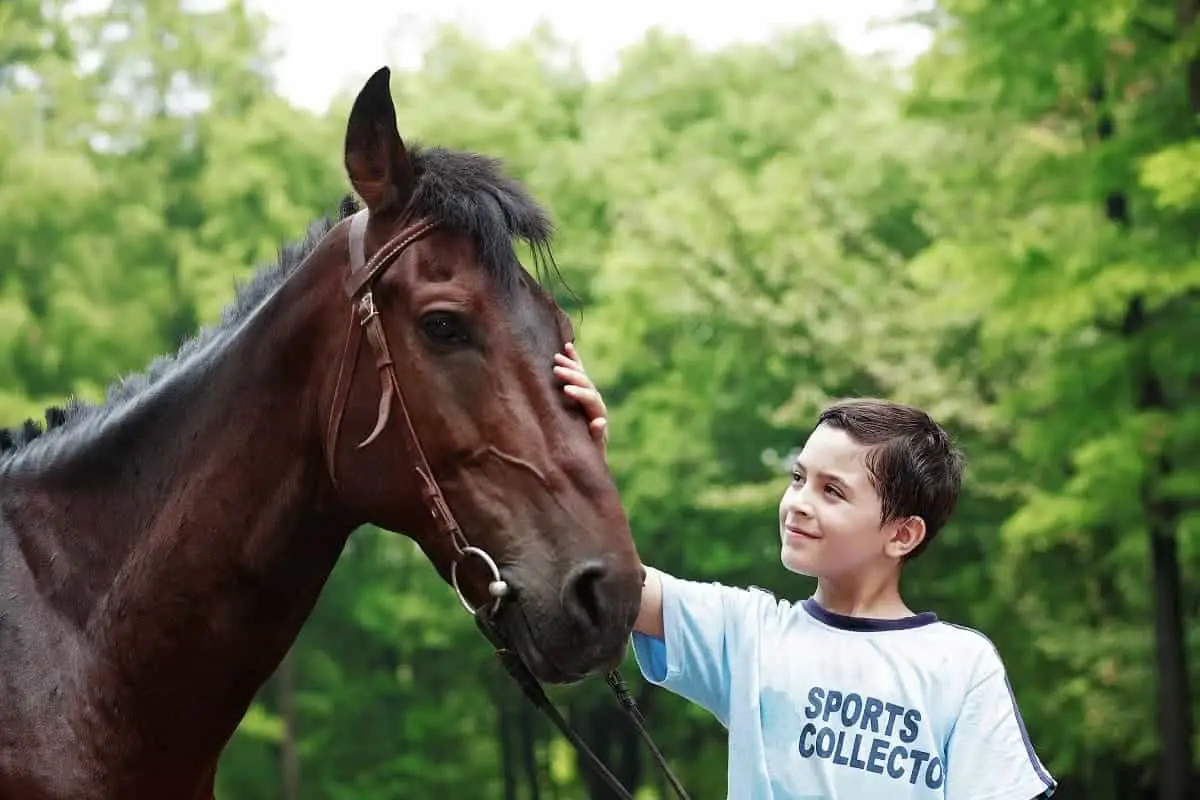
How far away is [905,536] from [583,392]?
0.75 metres

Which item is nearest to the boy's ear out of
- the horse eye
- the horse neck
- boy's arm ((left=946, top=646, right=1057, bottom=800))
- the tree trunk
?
boy's arm ((left=946, top=646, right=1057, bottom=800))

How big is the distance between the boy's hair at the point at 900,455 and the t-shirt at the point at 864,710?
0.76 ft

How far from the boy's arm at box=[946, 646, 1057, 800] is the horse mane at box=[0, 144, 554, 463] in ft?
4.04

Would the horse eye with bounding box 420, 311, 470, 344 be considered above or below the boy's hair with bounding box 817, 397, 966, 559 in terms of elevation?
above

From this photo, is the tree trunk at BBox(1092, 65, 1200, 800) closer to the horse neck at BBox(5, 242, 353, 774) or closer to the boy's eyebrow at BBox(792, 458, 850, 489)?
the boy's eyebrow at BBox(792, 458, 850, 489)

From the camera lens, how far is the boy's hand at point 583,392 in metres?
2.79

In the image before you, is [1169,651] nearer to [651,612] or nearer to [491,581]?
[651,612]

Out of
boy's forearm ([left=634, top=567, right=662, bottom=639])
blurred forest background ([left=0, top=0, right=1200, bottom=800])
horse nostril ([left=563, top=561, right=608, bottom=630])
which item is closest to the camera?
horse nostril ([left=563, top=561, right=608, bottom=630])

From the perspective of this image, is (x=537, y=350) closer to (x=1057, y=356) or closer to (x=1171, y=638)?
(x=1057, y=356)

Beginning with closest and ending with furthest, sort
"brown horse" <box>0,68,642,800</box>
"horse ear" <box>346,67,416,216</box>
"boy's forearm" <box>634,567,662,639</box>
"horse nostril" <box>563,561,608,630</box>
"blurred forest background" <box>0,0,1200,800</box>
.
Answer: "horse nostril" <box>563,561,608,630</box> → "brown horse" <box>0,68,642,800</box> → "horse ear" <box>346,67,416,216</box> → "boy's forearm" <box>634,567,662,639</box> → "blurred forest background" <box>0,0,1200,800</box>

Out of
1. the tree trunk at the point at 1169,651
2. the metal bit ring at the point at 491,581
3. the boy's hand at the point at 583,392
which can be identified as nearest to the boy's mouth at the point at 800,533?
the boy's hand at the point at 583,392

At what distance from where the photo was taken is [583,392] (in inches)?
110

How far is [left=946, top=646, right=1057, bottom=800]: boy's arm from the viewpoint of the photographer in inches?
106

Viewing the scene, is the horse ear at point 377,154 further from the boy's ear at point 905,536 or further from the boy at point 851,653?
the boy's ear at point 905,536
